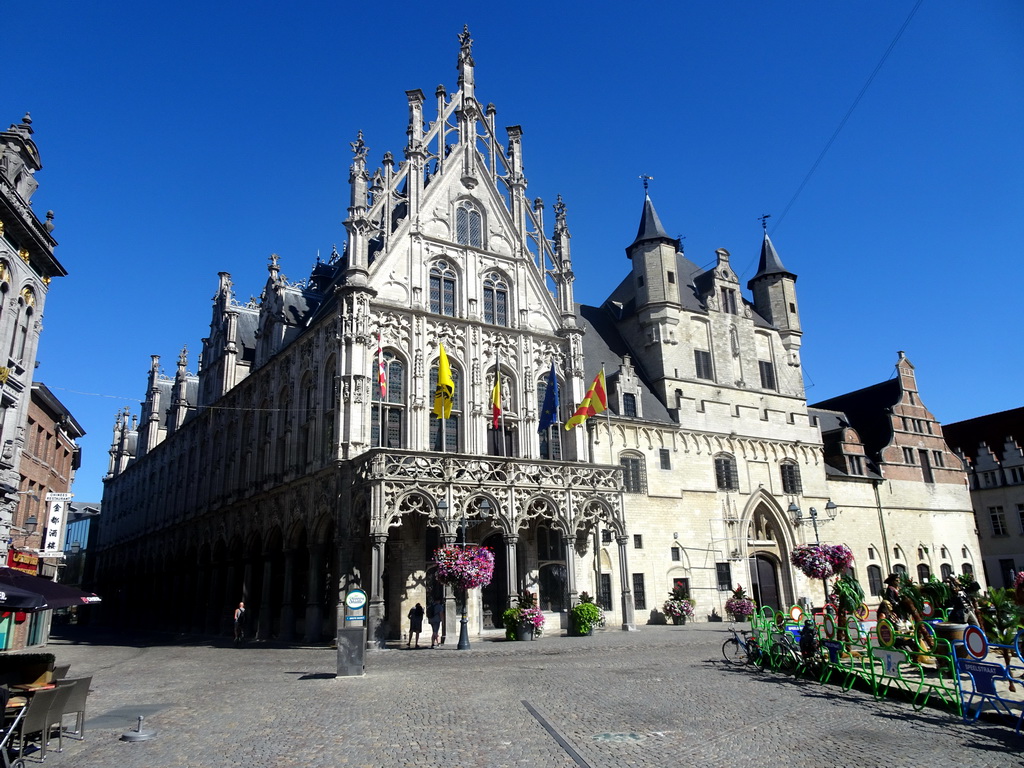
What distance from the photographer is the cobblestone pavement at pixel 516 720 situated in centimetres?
944

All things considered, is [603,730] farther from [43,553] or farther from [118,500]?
[118,500]

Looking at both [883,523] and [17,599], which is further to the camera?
[883,523]

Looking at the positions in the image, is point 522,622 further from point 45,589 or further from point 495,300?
point 45,589

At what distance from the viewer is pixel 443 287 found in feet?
105

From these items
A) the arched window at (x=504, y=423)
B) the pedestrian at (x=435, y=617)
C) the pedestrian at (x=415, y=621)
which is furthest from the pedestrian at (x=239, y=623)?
the arched window at (x=504, y=423)

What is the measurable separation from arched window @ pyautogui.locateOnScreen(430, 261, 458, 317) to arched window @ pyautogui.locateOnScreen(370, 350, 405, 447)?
3196 mm

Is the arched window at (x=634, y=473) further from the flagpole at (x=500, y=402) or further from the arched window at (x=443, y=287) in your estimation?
the arched window at (x=443, y=287)

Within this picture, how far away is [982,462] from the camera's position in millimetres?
52312

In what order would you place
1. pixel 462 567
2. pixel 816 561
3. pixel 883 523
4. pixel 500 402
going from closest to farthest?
1. pixel 462 567
2. pixel 816 561
3. pixel 500 402
4. pixel 883 523

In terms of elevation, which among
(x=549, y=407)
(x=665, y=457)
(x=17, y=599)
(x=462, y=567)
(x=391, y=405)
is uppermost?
(x=391, y=405)

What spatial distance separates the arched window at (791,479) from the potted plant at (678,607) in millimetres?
10271

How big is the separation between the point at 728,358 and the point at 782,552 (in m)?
10.9

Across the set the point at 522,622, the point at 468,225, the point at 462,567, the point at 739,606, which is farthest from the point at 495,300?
the point at 739,606

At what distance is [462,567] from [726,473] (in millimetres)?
20148
